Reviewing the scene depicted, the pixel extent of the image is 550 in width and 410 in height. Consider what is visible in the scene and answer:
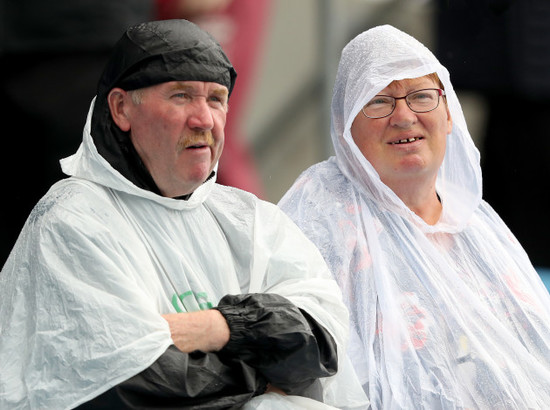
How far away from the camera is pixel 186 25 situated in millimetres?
2764

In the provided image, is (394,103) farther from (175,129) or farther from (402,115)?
(175,129)

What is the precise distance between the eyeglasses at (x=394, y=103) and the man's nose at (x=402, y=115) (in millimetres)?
13

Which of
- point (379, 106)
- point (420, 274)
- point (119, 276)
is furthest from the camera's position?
point (379, 106)

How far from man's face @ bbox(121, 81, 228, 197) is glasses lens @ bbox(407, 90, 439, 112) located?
88 centimetres

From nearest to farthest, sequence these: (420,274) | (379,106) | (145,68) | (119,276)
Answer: (119,276) < (145,68) < (420,274) < (379,106)

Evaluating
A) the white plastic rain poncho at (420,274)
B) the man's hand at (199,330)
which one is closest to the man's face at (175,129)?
the man's hand at (199,330)

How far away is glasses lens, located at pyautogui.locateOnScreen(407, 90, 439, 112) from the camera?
3.41 m

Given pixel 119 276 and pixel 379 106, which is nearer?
pixel 119 276

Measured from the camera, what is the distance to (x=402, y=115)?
3.37 meters

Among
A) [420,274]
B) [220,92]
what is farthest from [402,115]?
[220,92]

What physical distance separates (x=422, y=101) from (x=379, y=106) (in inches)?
5.3

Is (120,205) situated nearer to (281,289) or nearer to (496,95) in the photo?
(281,289)

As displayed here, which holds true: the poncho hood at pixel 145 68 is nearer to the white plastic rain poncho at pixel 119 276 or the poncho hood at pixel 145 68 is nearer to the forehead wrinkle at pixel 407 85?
the white plastic rain poncho at pixel 119 276

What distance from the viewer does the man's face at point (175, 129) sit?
2674 mm
